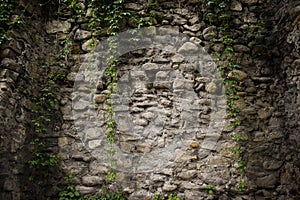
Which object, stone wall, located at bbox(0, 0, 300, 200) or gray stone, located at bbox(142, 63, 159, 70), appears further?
gray stone, located at bbox(142, 63, 159, 70)

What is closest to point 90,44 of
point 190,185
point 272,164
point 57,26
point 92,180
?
point 57,26

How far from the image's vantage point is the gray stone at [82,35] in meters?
3.38

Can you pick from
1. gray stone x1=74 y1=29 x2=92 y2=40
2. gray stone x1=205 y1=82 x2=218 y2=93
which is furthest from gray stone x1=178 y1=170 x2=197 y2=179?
gray stone x1=74 y1=29 x2=92 y2=40

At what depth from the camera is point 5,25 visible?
9.26 feet

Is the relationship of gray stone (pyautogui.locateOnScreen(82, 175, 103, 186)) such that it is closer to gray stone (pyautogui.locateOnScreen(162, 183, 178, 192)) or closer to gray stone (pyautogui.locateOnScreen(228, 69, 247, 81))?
gray stone (pyautogui.locateOnScreen(162, 183, 178, 192))

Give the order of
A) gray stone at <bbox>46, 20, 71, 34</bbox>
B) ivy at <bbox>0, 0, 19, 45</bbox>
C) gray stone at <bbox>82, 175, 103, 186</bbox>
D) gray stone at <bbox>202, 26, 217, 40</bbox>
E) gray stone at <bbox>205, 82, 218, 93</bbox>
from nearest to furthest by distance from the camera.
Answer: ivy at <bbox>0, 0, 19, 45</bbox>
gray stone at <bbox>82, 175, 103, 186</bbox>
gray stone at <bbox>205, 82, 218, 93</bbox>
gray stone at <bbox>202, 26, 217, 40</bbox>
gray stone at <bbox>46, 20, 71, 34</bbox>

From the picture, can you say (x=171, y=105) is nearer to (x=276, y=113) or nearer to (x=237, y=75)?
(x=237, y=75)

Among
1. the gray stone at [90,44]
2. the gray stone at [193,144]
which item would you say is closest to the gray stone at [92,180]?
the gray stone at [193,144]

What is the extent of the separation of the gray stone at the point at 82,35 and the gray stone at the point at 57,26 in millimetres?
137

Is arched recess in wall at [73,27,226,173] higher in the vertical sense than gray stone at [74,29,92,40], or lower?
lower

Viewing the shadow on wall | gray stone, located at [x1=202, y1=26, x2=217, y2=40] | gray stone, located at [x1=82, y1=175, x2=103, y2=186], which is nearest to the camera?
the shadow on wall

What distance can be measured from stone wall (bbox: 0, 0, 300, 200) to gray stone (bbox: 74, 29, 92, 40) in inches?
0.5

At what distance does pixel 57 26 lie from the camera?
345cm

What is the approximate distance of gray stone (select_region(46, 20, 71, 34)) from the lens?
3430 mm
